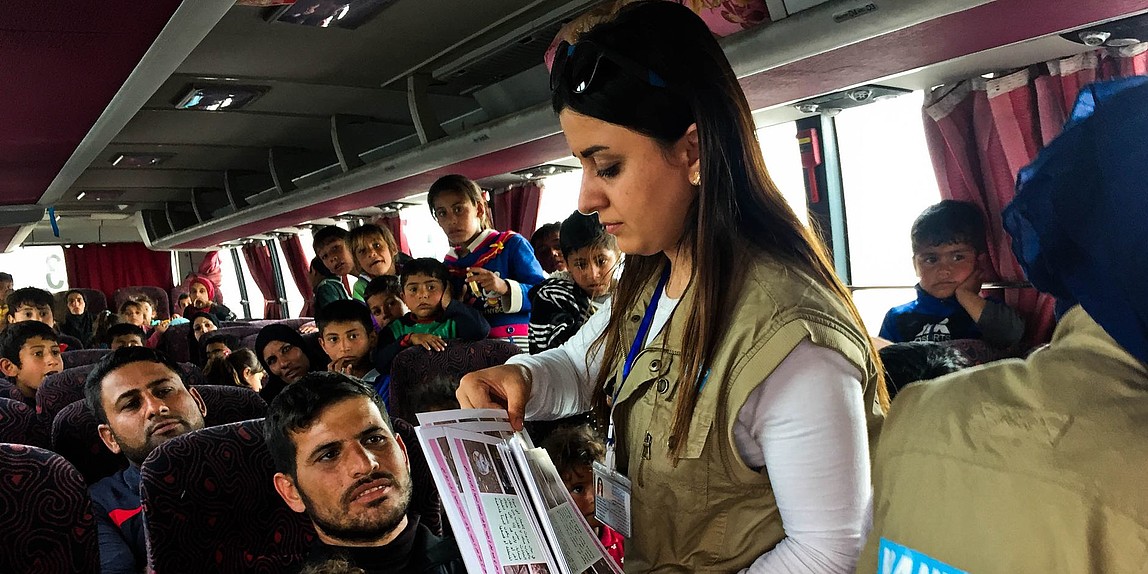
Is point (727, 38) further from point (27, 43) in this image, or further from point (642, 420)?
point (27, 43)

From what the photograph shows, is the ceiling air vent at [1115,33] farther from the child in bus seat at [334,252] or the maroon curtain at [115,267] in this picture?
the maroon curtain at [115,267]

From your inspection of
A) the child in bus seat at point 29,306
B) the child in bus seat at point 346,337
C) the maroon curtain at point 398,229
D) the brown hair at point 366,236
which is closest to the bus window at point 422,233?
the maroon curtain at point 398,229

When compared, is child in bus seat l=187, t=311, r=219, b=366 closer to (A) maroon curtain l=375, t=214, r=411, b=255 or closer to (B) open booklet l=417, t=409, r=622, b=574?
(A) maroon curtain l=375, t=214, r=411, b=255

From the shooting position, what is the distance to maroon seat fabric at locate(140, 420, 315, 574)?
2.05 metres

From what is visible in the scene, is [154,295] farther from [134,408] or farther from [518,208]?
[134,408]

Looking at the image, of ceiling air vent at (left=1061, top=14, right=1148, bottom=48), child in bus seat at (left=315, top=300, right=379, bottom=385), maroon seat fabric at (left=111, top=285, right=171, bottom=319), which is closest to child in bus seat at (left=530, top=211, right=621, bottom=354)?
child in bus seat at (left=315, top=300, right=379, bottom=385)

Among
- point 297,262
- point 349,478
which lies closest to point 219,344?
point 349,478

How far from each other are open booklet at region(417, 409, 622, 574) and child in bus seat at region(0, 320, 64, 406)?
4.53 meters

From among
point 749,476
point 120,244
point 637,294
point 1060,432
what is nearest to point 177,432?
point 637,294

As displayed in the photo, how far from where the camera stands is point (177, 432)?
2.89 meters

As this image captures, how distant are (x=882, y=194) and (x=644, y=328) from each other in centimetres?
354

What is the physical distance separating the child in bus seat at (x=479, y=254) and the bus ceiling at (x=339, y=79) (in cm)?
70

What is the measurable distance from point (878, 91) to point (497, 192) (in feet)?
15.8

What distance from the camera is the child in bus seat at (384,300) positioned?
492cm
